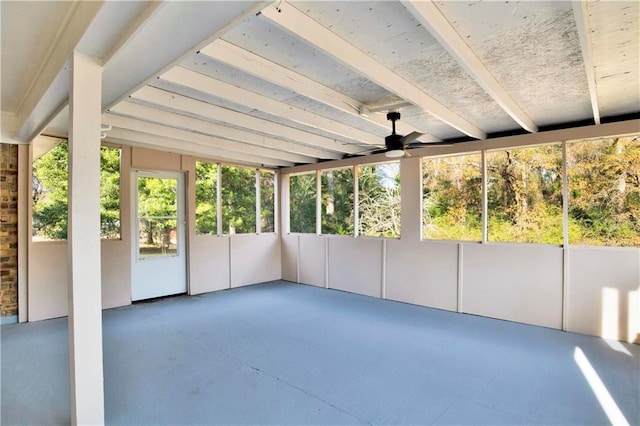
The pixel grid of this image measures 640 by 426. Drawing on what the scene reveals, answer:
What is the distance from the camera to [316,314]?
4820mm

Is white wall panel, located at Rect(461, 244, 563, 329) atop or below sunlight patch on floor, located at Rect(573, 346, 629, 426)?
atop

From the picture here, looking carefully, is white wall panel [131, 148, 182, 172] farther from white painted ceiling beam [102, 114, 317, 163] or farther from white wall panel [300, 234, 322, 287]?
white wall panel [300, 234, 322, 287]

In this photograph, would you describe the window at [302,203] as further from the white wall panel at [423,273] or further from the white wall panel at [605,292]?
the white wall panel at [605,292]

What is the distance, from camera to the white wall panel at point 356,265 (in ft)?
19.4

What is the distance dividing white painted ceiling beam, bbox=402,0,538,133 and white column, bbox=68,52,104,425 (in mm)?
1974

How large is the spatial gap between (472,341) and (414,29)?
10.7 feet

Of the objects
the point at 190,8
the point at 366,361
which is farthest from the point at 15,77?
the point at 366,361

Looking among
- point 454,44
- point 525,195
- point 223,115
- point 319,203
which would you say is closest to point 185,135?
point 223,115

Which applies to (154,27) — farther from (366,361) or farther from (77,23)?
(366,361)

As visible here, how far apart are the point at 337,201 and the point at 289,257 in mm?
1751

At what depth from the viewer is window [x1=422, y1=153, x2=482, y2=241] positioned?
4.97m

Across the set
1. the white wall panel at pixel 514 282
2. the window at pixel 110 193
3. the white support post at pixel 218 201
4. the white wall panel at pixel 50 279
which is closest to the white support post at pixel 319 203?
the white support post at pixel 218 201

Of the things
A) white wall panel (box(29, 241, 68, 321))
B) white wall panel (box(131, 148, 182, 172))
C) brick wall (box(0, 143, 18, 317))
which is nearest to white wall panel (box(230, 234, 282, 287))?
white wall panel (box(131, 148, 182, 172))

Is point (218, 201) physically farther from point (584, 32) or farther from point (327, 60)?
point (584, 32)
